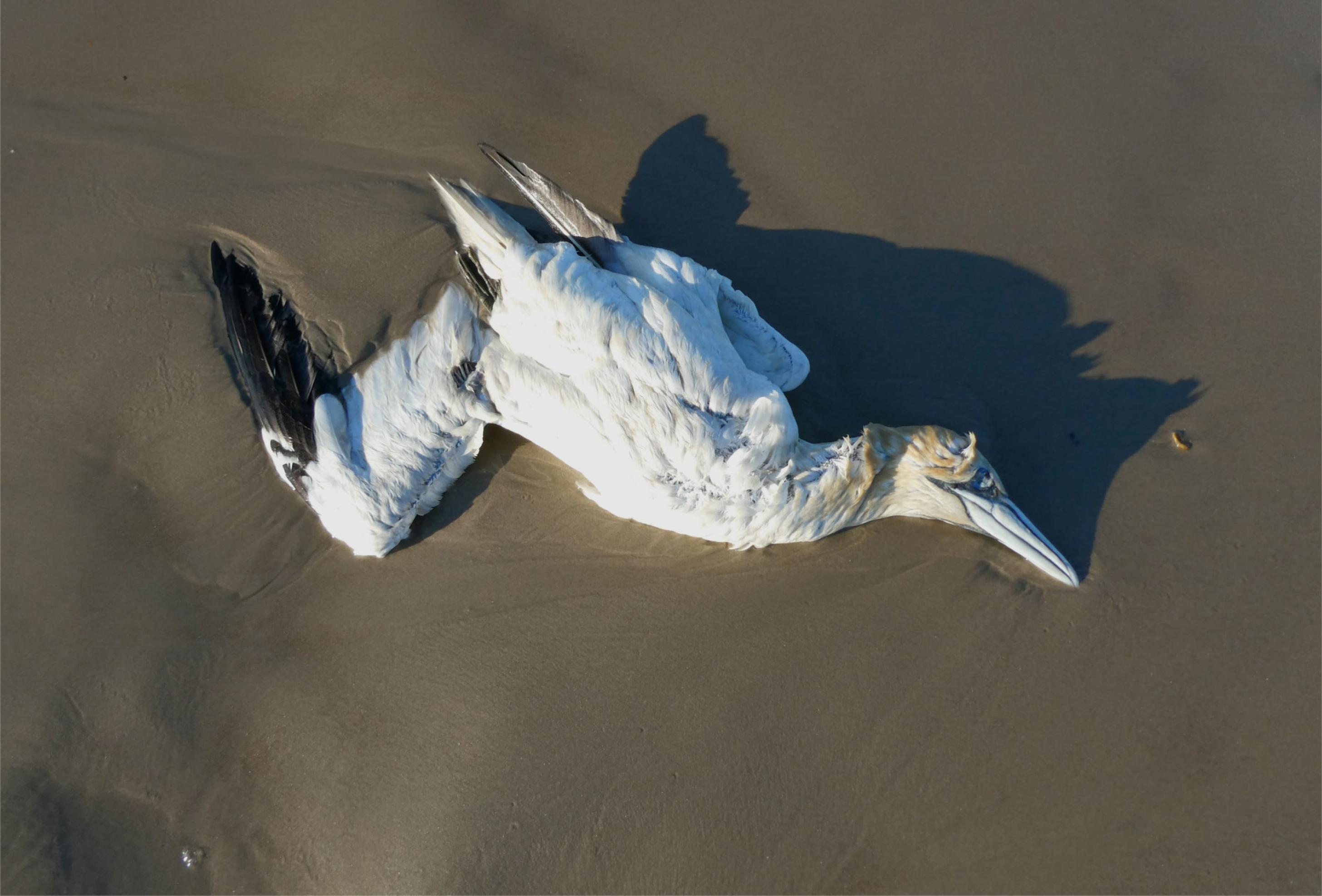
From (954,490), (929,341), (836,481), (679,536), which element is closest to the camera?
(836,481)

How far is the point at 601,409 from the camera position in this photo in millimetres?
2998

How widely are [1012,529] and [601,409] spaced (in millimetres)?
2121

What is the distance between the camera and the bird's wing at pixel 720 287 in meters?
3.30

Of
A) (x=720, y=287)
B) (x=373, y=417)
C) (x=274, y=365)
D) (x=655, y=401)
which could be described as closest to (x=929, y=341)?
(x=720, y=287)

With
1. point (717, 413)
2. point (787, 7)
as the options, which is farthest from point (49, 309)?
point (787, 7)

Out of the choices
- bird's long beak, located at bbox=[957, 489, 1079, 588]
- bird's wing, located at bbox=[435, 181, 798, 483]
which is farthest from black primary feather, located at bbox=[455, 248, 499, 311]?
bird's long beak, located at bbox=[957, 489, 1079, 588]

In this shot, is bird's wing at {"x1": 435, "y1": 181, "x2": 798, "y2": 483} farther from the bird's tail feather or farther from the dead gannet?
the bird's tail feather

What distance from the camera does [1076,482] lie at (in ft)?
11.9

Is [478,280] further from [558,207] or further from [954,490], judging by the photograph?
[954,490]

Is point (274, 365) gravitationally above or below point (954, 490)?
below

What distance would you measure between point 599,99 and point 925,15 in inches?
77.2

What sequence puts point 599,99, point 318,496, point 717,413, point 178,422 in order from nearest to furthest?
point 717,413 < point 318,496 < point 178,422 < point 599,99

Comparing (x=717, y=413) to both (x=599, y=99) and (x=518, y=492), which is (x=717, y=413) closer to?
(x=518, y=492)

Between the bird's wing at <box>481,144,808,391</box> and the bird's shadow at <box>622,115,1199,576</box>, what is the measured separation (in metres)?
0.35
